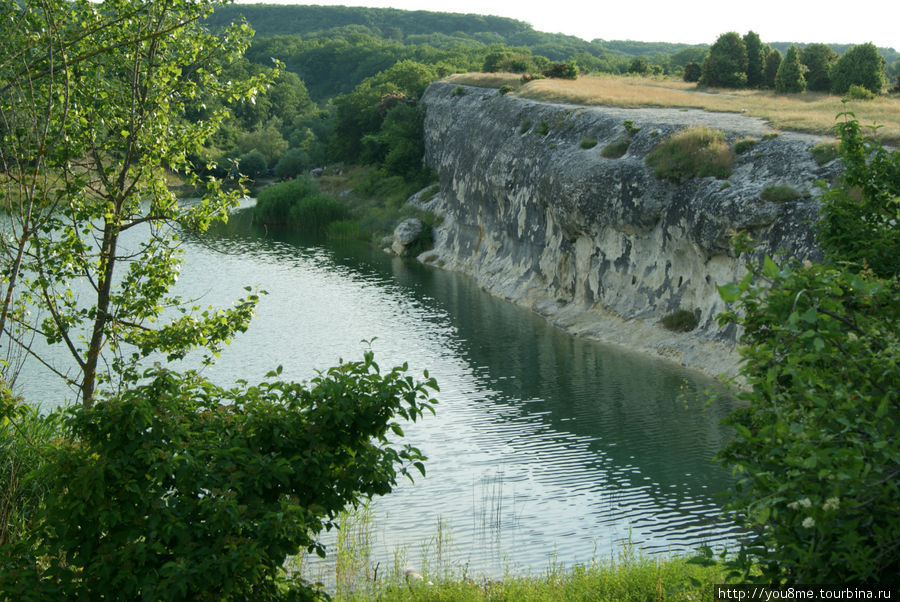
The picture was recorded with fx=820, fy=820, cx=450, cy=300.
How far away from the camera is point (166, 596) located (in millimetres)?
5719

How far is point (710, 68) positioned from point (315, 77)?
349 ft

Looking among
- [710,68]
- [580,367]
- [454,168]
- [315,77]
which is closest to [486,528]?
[580,367]

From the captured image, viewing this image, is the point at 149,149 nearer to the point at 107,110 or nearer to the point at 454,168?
the point at 107,110

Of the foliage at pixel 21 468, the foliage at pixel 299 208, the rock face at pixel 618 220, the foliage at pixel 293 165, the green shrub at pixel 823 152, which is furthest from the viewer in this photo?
the foliage at pixel 293 165

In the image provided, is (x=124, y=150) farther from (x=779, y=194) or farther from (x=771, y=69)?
(x=771, y=69)

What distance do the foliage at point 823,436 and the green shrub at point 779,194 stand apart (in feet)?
64.2

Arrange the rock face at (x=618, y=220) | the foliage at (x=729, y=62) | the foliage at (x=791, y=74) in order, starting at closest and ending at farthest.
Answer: the rock face at (x=618, y=220)
the foliage at (x=791, y=74)
the foliage at (x=729, y=62)

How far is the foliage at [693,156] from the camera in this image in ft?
88.0

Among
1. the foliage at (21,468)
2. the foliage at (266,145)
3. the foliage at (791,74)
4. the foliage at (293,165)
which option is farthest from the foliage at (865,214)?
the foliage at (266,145)

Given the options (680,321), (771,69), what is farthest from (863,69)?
(680,321)

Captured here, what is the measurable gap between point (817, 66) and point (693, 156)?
21178 mm

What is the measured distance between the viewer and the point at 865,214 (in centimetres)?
730

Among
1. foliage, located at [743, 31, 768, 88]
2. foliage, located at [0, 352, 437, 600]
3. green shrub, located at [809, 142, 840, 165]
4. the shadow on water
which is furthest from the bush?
foliage, located at [0, 352, 437, 600]

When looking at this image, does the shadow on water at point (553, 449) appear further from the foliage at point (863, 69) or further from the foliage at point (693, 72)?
the foliage at point (693, 72)
